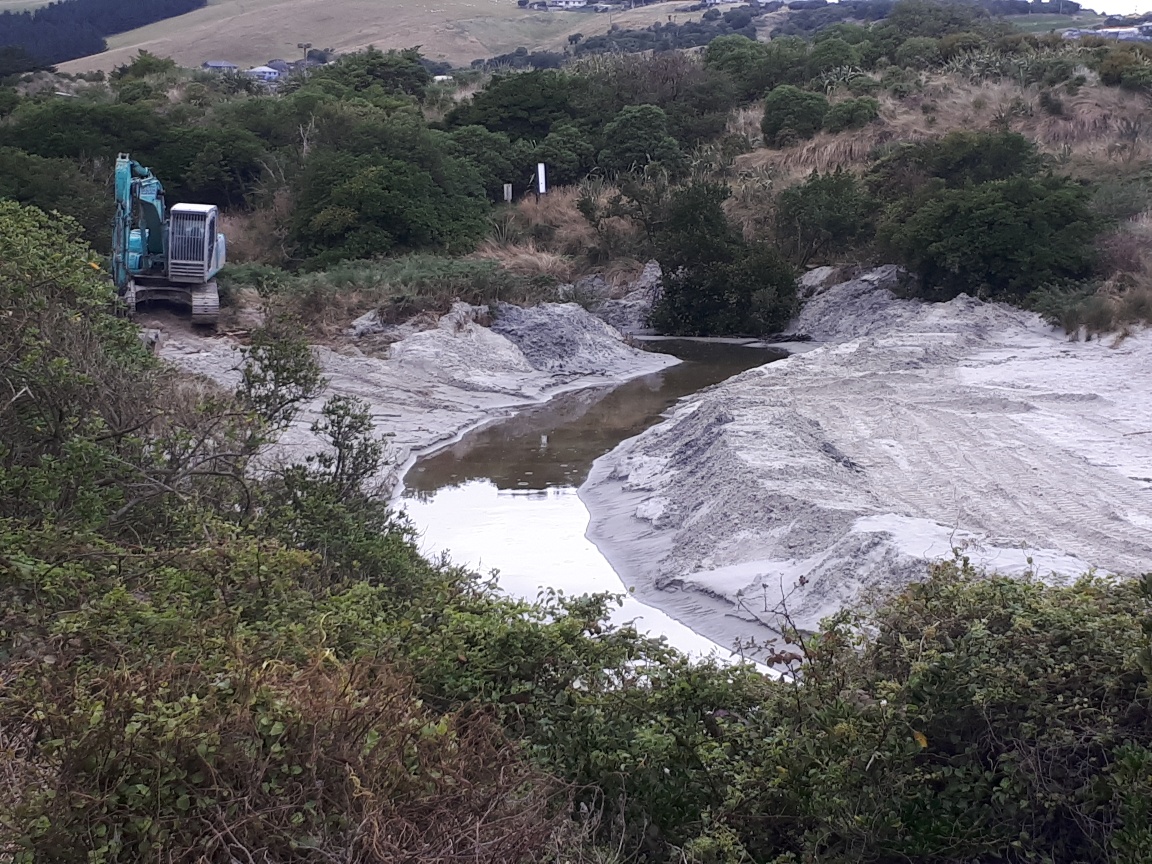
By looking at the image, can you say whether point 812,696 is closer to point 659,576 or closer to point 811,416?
point 659,576

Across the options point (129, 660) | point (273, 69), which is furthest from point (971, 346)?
point (273, 69)

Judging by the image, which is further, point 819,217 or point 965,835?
point 819,217

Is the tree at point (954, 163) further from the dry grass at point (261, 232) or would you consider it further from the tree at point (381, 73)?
the tree at point (381, 73)

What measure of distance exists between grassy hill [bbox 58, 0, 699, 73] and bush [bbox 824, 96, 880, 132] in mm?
61419

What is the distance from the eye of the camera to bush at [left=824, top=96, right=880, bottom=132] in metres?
36.9

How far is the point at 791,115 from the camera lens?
125 feet

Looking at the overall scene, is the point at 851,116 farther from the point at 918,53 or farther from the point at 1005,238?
the point at 1005,238

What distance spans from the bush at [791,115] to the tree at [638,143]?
11.1 feet

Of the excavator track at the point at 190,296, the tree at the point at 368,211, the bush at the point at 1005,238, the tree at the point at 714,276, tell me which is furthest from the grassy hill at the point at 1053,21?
the excavator track at the point at 190,296

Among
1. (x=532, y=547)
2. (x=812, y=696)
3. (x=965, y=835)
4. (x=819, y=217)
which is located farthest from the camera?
(x=819, y=217)

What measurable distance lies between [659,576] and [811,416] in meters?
5.03

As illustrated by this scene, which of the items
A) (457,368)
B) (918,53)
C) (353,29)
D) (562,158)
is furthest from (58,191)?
(353,29)

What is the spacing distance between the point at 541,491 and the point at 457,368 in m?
6.83

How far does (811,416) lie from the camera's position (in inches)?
585
